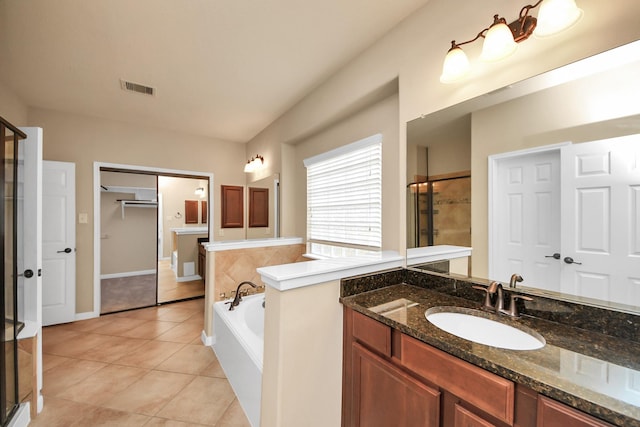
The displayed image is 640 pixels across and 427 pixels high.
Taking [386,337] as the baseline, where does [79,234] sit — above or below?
above

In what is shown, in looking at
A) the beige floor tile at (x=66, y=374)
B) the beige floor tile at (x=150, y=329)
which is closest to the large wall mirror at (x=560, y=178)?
the beige floor tile at (x=66, y=374)

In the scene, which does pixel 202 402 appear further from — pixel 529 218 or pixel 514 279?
pixel 529 218

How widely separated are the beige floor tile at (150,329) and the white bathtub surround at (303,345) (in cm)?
225

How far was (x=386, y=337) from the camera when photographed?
1.10 metres

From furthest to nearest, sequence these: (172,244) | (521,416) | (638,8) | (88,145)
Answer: (172,244)
(88,145)
(638,8)
(521,416)

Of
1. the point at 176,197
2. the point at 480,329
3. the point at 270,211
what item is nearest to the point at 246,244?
the point at 270,211

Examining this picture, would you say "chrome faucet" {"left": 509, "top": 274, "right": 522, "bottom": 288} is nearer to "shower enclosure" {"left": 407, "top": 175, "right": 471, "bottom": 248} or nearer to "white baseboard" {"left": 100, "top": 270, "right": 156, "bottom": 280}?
"shower enclosure" {"left": 407, "top": 175, "right": 471, "bottom": 248}

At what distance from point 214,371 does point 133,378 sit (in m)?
0.63

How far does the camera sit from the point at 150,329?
2.96 meters

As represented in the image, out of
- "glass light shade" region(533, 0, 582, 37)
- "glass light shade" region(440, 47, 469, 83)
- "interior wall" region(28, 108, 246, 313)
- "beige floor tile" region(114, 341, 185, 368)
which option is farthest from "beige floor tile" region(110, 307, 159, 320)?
"glass light shade" region(533, 0, 582, 37)

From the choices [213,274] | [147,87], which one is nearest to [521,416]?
[213,274]

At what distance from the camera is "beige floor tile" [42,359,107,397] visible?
75.7 inches

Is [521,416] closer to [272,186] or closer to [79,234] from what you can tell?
[272,186]

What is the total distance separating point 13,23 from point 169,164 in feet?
7.22
